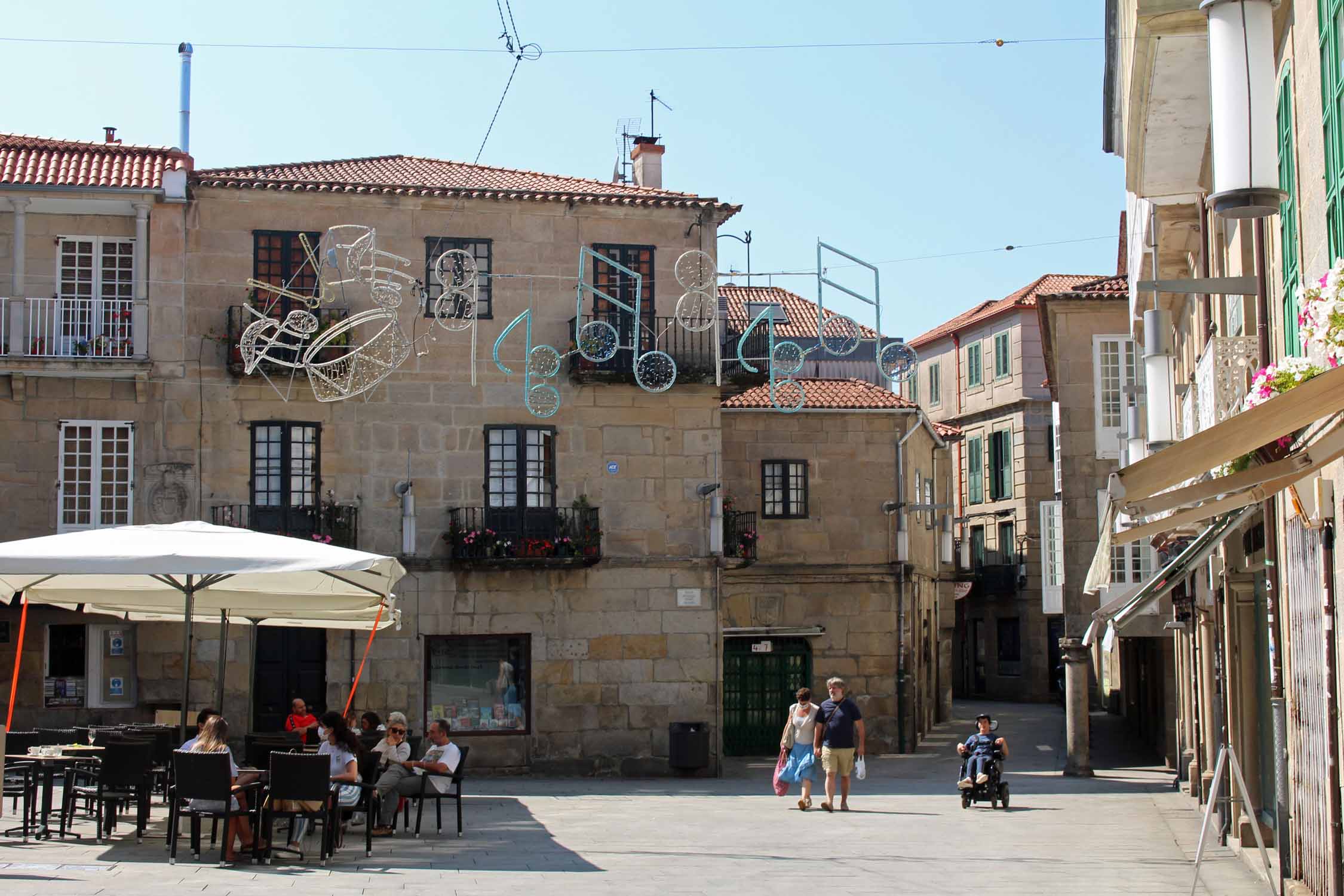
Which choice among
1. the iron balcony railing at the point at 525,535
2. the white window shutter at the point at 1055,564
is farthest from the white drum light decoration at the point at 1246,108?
the white window shutter at the point at 1055,564

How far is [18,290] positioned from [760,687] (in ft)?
50.1

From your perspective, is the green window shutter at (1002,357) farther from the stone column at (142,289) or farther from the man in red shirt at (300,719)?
the man in red shirt at (300,719)

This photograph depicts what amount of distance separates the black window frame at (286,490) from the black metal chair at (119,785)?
10.9 metres

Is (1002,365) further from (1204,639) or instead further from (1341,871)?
(1341,871)

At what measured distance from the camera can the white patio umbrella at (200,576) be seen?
12.4m

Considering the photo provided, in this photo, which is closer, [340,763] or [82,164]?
[340,763]

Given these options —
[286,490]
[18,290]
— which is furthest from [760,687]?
[18,290]

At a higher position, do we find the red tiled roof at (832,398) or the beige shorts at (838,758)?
the red tiled roof at (832,398)

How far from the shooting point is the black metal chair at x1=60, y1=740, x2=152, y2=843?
13.6m

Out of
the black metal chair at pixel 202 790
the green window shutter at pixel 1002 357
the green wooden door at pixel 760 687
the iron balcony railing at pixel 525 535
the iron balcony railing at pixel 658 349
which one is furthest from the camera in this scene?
the green window shutter at pixel 1002 357

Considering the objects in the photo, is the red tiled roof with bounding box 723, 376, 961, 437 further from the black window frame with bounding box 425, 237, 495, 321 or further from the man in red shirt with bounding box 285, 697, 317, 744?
the man in red shirt with bounding box 285, 697, 317, 744

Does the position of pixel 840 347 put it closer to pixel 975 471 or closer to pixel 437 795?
pixel 437 795

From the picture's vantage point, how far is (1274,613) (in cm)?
1227

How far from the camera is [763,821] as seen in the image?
58.5ft
